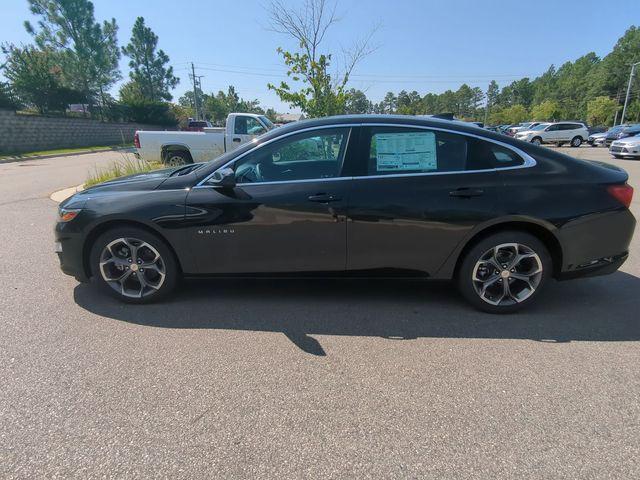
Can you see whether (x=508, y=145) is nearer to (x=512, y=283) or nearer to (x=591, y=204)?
(x=591, y=204)

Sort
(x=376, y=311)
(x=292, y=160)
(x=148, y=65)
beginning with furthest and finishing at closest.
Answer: (x=148, y=65) < (x=292, y=160) < (x=376, y=311)

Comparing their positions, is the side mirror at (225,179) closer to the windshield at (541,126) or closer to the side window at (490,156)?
the side window at (490,156)

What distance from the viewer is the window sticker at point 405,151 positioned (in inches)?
129

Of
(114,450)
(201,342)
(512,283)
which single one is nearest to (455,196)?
(512,283)

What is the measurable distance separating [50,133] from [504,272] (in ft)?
109

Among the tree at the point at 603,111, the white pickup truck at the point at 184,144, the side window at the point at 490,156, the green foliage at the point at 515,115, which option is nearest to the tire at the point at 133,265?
the side window at the point at 490,156

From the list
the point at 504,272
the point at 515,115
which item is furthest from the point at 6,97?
the point at 515,115

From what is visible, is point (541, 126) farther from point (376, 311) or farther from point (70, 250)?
point (70, 250)

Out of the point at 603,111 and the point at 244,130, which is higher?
the point at 603,111

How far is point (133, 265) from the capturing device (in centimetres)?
350

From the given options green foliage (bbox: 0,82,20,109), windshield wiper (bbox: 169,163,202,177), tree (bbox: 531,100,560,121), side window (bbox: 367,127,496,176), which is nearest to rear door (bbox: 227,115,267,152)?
windshield wiper (bbox: 169,163,202,177)

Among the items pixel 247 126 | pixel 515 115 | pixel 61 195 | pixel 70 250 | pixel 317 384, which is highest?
pixel 515 115

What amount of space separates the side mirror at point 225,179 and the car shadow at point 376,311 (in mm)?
1137

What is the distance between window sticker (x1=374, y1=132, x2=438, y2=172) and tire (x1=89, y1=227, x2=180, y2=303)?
2.11 meters
